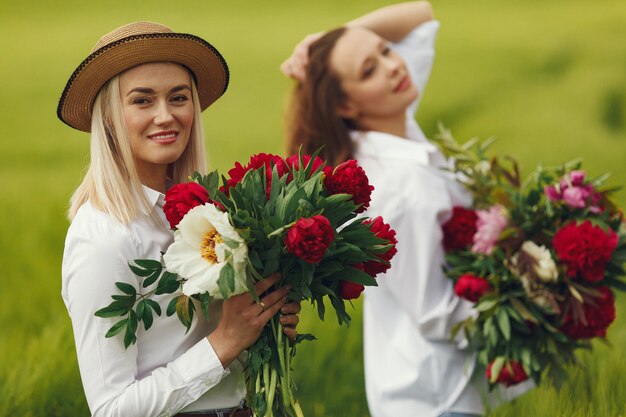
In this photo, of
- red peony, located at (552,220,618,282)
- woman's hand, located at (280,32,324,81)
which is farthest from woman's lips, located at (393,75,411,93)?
red peony, located at (552,220,618,282)

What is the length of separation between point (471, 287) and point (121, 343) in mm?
1342

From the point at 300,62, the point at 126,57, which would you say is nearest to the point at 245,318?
the point at 126,57

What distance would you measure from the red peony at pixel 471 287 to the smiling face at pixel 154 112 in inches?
48.4

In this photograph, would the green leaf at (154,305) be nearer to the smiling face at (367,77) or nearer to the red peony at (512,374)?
the red peony at (512,374)

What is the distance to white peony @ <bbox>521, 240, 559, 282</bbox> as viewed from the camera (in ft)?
8.11

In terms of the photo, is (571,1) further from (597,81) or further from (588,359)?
(588,359)

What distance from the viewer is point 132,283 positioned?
4.64 ft

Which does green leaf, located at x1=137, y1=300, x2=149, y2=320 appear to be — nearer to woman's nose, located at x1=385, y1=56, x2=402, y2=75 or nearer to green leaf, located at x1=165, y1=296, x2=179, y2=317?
green leaf, located at x1=165, y1=296, x2=179, y2=317

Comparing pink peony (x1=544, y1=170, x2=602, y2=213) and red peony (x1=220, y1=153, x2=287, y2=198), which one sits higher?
red peony (x1=220, y1=153, x2=287, y2=198)

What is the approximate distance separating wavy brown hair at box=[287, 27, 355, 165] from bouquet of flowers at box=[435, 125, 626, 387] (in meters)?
0.42

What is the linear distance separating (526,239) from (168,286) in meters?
1.42

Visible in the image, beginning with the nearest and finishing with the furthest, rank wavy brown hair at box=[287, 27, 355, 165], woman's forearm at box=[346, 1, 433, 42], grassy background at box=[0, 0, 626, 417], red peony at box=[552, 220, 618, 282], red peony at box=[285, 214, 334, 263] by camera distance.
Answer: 1. red peony at box=[285, 214, 334, 263]
2. red peony at box=[552, 220, 618, 282]
3. wavy brown hair at box=[287, 27, 355, 165]
4. woman's forearm at box=[346, 1, 433, 42]
5. grassy background at box=[0, 0, 626, 417]

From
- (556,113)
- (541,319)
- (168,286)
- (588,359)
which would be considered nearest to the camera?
(168,286)

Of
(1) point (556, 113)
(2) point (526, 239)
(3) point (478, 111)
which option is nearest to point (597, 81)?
(1) point (556, 113)
